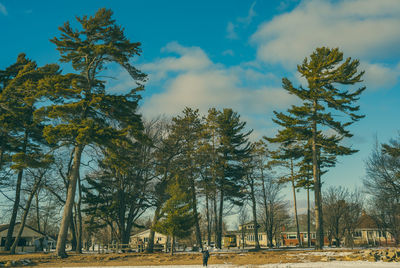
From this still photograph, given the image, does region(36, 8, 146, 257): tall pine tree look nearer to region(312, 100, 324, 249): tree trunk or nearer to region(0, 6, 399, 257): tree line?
region(0, 6, 399, 257): tree line

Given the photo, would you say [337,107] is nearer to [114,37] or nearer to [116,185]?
[114,37]

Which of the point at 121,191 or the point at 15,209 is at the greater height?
the point at 121,191

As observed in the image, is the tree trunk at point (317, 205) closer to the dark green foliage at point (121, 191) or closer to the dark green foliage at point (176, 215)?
the dark green foliage at point (176, 215)

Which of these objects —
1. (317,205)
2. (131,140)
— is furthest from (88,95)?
(317,205)

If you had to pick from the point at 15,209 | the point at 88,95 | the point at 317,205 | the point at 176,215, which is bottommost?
the point at 176,215

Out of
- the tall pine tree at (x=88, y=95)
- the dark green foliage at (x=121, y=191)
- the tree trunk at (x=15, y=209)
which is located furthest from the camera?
the dark green foliage at (x=121, y=191)

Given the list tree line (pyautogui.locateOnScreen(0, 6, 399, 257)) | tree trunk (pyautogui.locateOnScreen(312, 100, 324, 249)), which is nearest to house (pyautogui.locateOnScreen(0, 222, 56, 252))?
tree line (pyautogui.locateOnScreen(0, 6, 399, 257))

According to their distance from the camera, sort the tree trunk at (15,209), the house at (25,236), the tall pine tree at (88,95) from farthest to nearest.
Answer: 1. the house at (25,236)
2. the tree trunk at (15,209)
3. the tall pine tree at (88,95)

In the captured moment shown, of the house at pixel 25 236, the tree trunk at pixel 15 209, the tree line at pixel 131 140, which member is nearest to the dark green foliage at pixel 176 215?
the tree line at pixel 131 140

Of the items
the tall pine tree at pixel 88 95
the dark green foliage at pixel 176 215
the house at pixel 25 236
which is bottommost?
the house at pixel 25 236

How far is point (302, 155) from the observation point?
2958 centimetres

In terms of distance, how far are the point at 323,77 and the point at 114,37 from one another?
59.4 ft

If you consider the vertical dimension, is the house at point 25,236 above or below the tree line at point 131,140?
below

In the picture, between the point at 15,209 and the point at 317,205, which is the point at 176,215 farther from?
the point at 15,209
